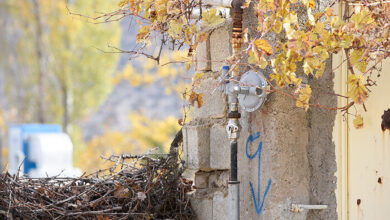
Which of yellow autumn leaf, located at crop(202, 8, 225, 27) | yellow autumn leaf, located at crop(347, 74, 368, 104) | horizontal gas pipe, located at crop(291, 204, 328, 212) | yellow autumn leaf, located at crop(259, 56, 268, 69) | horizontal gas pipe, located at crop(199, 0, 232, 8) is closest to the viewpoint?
yellow autumn leaf, located at crop(347, 74, 368, 104)

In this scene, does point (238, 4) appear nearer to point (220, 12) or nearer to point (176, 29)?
point (220, 12)

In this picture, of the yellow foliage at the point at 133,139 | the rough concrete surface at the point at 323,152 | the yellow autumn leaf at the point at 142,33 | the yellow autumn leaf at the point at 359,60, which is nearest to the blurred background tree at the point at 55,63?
the yellow foliage at the point at 133,139

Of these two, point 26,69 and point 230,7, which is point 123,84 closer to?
point 26,69

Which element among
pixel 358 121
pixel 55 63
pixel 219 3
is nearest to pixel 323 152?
pixel 358 121

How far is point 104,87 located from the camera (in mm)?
19859

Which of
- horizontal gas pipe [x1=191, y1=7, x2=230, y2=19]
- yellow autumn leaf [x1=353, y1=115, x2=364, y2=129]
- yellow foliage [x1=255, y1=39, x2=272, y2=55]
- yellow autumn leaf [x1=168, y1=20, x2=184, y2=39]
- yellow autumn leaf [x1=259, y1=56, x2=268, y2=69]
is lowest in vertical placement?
yellow autumn leaf [x1=353, y1=115, x2=364, y2=129]

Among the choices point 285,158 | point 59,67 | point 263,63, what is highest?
point 59,67

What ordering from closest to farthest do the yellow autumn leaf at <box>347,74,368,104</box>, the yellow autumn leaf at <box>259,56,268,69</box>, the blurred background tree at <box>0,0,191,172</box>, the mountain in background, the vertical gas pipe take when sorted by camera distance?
the yellow autumn leaf at <box>347,74,368,104</box>
the yellow autumn leaf at <box>259,56,268,69</box>
the vertical gas pipe
the blurred background tree at <box>0,0,191,172</box>
the mountain in background

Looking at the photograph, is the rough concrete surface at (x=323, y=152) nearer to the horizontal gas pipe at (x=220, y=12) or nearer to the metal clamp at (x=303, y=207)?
the metal clamp at (x=303, y=207)

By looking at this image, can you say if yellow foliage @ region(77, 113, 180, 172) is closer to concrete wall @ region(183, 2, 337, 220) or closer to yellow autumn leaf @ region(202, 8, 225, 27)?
concrete wall @ region(183, 2, 337, 220)

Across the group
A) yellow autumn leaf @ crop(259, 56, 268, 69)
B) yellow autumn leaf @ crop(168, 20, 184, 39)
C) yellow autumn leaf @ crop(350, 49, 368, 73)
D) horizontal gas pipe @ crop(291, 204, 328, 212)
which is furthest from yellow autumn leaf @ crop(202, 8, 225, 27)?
horizontal gas pipe @ crop(291, 204, 328, 212)

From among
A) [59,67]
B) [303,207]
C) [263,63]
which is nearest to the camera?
[263,63]

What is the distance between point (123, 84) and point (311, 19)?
91.3ft

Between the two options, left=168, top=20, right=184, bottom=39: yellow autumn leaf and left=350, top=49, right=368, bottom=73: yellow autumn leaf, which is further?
left=168, top=20, right=184, bottom=39: yellow autumn leaf
